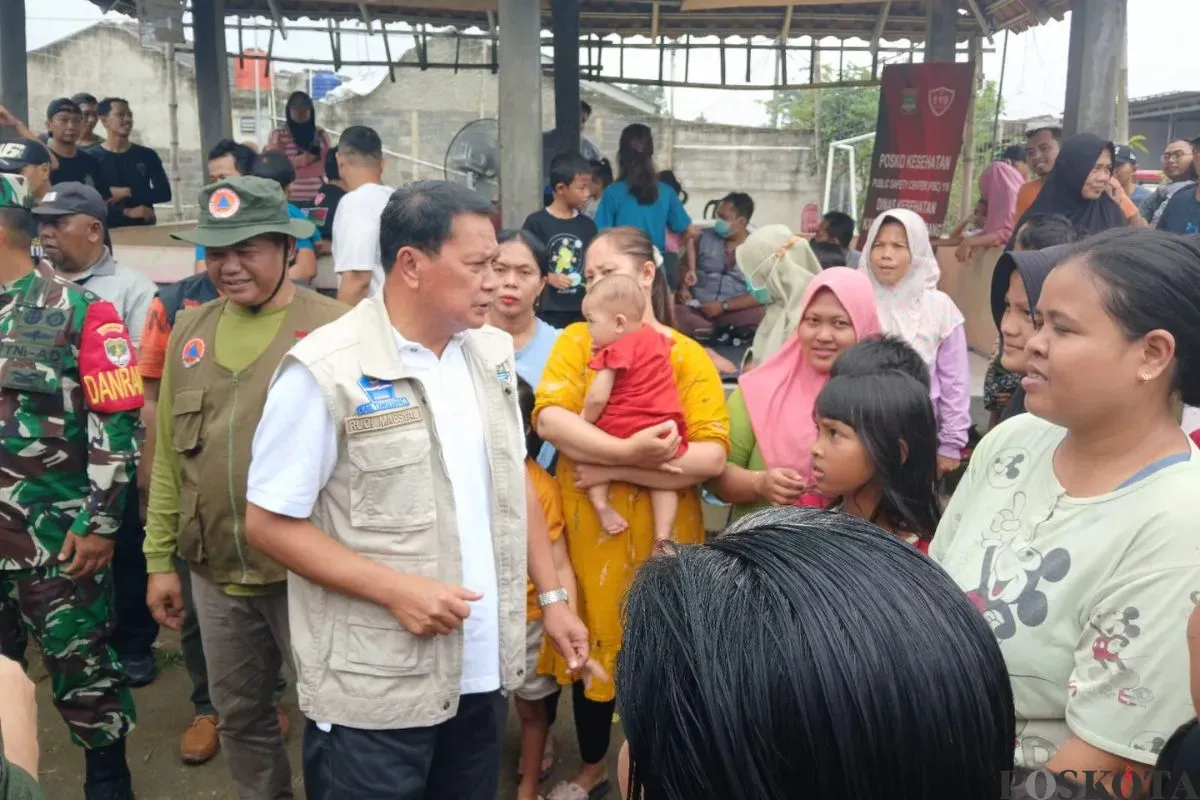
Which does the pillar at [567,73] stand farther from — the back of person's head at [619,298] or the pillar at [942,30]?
the back of person's head at [619,298]

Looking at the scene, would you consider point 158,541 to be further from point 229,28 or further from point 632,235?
point 229,28

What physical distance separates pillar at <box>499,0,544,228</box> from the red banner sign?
339 cm

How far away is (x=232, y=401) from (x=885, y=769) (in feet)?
7.36

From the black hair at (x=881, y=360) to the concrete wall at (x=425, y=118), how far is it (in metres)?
16.0

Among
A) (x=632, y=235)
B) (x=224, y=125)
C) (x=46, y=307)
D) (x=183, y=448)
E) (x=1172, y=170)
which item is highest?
(x=224, y=125)

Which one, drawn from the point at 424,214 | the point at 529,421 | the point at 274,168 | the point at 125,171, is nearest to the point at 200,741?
the point at 529,421

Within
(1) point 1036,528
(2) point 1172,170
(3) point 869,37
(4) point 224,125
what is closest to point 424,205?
(1) point 1036,528

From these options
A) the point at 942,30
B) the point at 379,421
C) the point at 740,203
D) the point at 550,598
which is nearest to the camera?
the point at 379,421

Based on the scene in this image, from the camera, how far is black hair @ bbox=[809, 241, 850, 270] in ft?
19.0

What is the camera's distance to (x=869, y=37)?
9.85 meters

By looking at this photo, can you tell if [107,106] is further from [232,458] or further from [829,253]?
[232,458]

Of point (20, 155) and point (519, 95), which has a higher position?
point (519, 95)

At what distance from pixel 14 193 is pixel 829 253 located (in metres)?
4.63

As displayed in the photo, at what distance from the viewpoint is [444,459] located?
2021mm
